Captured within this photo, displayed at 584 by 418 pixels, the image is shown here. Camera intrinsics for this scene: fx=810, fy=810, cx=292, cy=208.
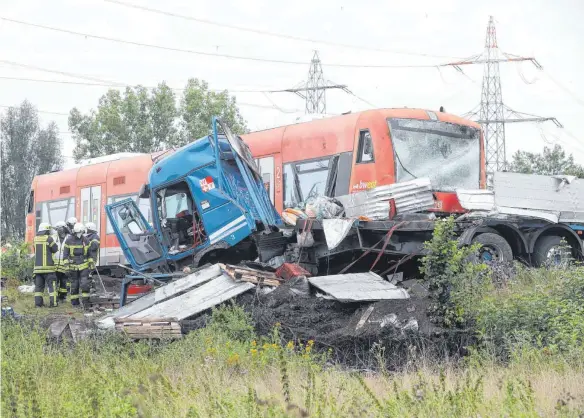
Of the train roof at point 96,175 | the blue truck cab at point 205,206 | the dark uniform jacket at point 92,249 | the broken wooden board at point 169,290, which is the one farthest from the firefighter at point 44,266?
the broken wooden board at point 169,290

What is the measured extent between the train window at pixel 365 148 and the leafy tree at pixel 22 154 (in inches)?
1491

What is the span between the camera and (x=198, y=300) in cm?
1079

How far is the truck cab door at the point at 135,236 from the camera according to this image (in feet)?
50.4

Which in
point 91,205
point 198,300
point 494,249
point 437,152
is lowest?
point 198,300

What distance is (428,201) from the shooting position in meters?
12.9

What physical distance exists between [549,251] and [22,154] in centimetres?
4205

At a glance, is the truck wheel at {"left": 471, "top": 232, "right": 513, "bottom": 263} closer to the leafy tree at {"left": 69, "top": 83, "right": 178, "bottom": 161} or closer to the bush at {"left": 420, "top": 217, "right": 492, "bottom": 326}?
the bush at {"left": 420, "top": 217, "right": 492, "bottom": 326}

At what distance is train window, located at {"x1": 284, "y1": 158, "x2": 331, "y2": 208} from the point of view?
14.4 m

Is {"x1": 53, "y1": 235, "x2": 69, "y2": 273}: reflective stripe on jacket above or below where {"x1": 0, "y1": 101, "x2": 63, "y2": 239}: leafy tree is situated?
below

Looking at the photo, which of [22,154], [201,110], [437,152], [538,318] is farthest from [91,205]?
[22,154]

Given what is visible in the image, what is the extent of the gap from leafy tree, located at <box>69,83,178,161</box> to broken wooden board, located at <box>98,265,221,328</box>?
30483 mm

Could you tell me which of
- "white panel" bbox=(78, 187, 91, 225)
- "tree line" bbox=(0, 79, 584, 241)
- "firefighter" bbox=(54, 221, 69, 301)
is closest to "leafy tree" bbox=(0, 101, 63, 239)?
"tree line" bbox=(0, 79, 584, 241)

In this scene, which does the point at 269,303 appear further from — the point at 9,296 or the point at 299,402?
the point at 9,296

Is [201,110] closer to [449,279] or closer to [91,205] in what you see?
[91,205]
